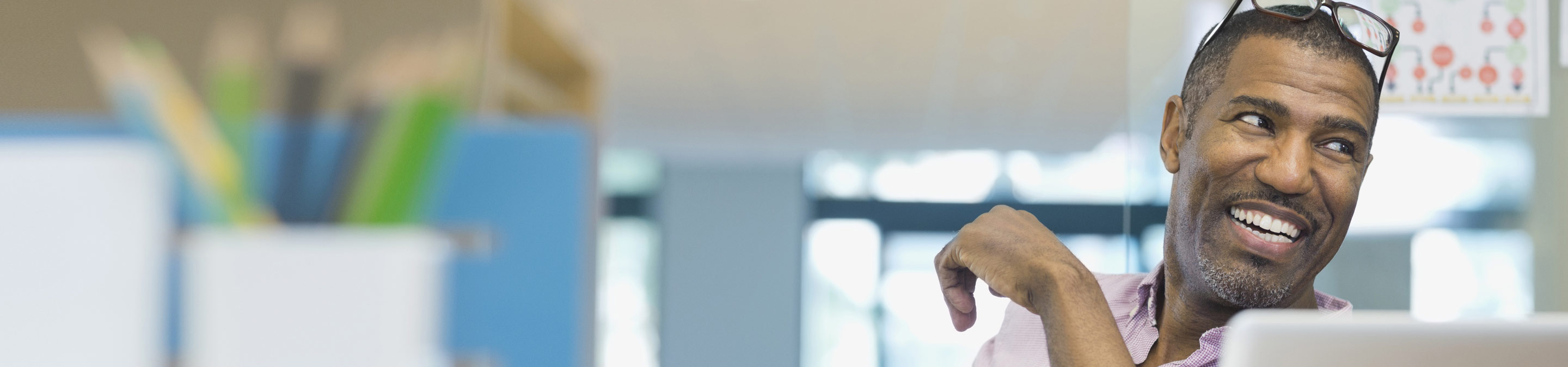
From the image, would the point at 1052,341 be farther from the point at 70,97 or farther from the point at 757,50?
the point at 757,50

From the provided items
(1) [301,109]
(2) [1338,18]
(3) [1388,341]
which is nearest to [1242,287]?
(2) [1338,18]

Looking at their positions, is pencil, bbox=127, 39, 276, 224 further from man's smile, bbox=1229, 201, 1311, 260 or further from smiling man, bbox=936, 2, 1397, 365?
man's smile, bbox=1229, 201, 1311, 260

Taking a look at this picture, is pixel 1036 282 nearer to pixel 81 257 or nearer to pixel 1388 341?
pixel 1388 341

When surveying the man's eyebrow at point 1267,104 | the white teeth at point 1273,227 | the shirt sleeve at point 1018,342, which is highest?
the man's eyebrow at point 1267,104

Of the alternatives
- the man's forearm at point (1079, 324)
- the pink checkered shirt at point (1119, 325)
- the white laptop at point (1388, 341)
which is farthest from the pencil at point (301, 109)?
the pink checkered shirt at point (1119, 325)

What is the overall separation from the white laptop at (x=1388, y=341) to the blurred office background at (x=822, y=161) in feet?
Result: 0.04

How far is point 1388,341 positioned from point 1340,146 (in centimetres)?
64

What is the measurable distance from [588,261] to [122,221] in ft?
0.63

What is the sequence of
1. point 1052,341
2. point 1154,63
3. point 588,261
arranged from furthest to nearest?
point 1154,63 → point 1052,341 → point 588,261

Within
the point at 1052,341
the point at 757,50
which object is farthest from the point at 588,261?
the point at 757,50

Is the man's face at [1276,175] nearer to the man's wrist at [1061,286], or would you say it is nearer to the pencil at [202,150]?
the man's wrist at [1061,286]

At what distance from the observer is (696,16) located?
150 inches

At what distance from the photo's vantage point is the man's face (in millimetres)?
957

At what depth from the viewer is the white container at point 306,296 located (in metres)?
0.35
